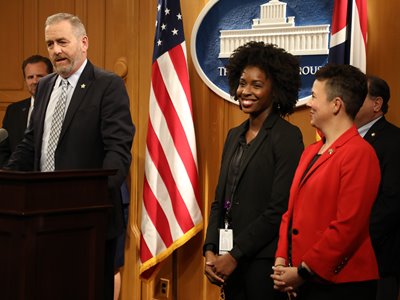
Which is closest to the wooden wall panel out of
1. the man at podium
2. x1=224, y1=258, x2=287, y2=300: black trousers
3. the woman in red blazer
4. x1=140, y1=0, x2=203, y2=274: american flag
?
x1=140, y1=0, x2=203, y2=274: american flag

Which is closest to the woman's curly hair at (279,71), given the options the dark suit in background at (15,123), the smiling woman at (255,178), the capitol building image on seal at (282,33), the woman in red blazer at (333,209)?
the smiling woman at (255,178)

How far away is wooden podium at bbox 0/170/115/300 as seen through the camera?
2.49m

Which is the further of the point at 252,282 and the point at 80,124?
the point at 80,124

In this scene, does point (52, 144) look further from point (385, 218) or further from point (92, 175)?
point (385, 218)

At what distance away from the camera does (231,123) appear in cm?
434

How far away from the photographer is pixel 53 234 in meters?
2.57

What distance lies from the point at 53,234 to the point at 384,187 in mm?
1627

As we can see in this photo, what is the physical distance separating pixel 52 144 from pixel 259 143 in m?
0.95

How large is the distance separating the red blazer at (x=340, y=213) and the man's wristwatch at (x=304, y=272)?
0.03 metres

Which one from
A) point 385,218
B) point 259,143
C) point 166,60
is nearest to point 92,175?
point 259,143

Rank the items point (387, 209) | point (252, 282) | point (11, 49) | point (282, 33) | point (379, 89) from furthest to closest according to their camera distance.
Answer: point (11, 49)
point (282, 33)
point (379, 89)
point (387, 209)
point (252, 282)

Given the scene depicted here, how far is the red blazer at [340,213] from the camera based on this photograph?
247 cm

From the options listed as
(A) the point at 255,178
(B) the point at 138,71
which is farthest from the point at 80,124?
(B) the point at 138,71

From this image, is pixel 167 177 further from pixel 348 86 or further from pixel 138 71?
pixel 348 86
